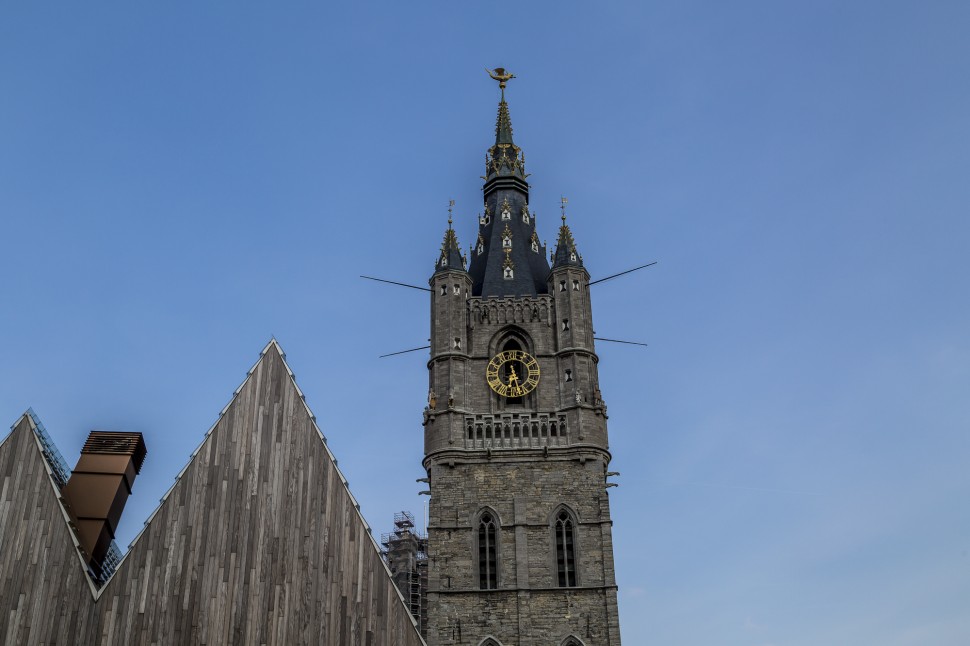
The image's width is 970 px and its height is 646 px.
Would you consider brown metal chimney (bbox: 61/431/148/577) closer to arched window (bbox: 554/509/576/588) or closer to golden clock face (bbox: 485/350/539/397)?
arched window (bbox: 554/509/576/588)

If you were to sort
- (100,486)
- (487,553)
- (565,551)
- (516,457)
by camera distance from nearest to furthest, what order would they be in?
(100,486) → (565,551) → (487,553) → (516,457)

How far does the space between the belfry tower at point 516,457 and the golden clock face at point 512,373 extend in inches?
2.7

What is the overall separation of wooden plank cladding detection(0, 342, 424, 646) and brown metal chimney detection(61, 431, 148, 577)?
1406 mm

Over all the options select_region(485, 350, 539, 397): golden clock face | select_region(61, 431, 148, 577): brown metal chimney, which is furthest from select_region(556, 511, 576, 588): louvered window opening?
select_region(61, 431, 148, 577): brown metal chimney

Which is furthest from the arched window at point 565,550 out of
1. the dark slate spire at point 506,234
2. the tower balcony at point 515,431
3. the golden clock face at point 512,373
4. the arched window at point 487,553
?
the dark slate spire at point 506,234

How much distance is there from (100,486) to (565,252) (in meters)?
30.1

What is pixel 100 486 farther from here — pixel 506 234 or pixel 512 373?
pixel 506 234

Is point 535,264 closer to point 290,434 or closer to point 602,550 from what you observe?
point 602,550

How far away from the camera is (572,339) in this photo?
50.6m

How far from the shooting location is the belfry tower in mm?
43594

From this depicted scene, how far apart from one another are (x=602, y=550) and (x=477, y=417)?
8.58 metres

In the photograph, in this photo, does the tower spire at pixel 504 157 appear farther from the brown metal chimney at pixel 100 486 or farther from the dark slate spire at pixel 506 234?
the brown metal chimney at pixel 100 486

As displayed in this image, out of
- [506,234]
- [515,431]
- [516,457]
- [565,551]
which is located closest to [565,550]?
[565,551]

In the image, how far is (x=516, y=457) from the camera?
155 ft
